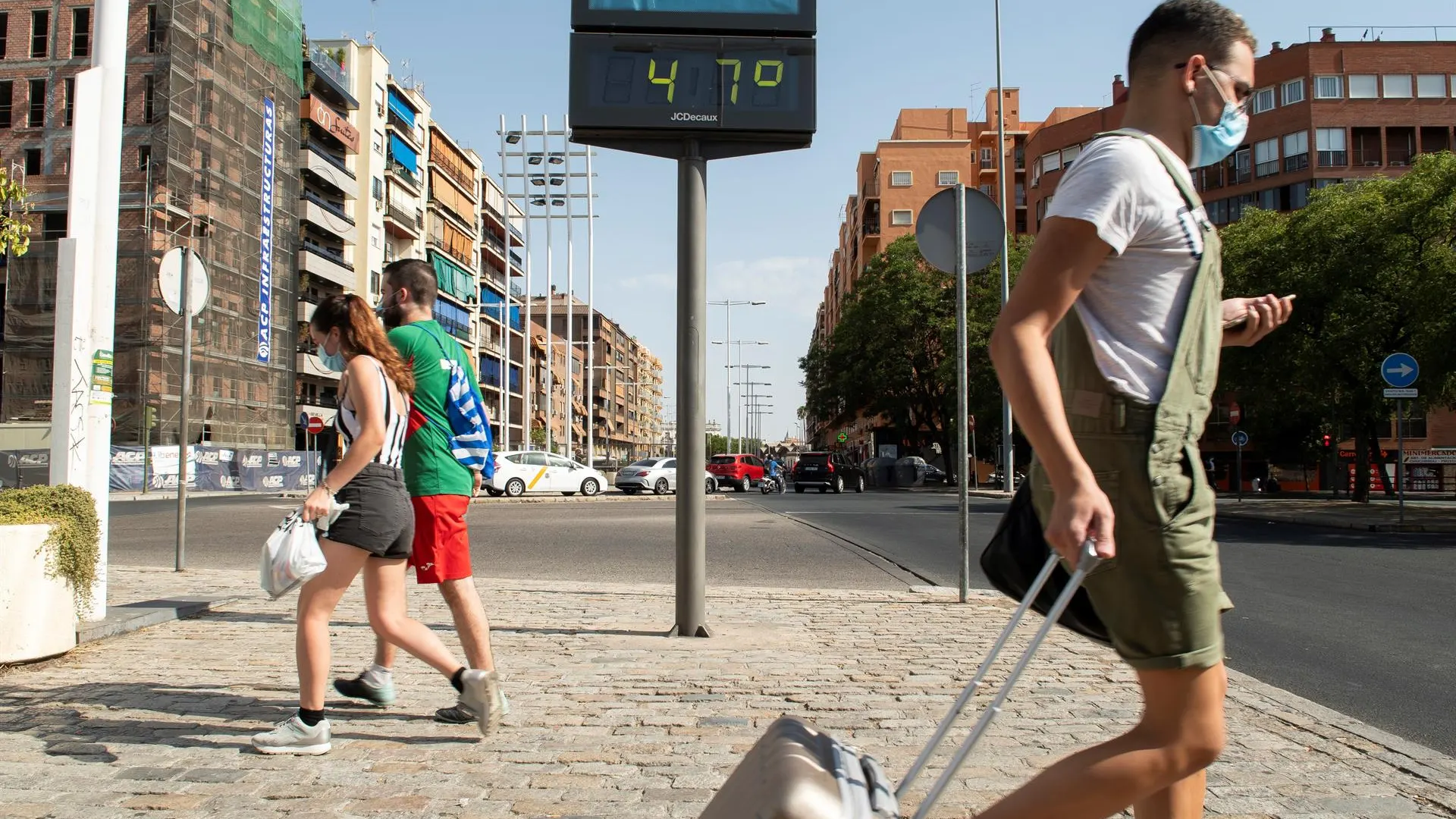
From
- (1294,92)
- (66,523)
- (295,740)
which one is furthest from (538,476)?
(1294,92)

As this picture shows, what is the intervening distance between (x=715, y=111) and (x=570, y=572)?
5.83m

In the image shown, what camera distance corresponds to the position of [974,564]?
42.1ft

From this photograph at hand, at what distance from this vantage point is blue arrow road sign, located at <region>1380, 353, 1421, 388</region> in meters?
18.3

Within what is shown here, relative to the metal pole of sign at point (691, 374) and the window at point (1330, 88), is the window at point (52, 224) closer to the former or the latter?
the metal pole of sign at point (691, 374)

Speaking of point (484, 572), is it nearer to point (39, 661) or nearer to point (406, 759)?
point (39, 661)

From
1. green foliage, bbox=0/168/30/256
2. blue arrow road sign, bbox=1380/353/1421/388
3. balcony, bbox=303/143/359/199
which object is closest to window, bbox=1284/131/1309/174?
blue arrow road sign, bbox=1380/353/1421/388

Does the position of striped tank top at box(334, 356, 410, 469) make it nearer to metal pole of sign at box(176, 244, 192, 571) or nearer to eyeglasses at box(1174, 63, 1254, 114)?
eyeglasses at box(1174, 63, 1254, 114)

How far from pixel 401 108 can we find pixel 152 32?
89.1 feet

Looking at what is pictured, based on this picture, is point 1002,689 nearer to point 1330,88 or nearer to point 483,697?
point 483,697

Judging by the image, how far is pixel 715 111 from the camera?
6.60 metres

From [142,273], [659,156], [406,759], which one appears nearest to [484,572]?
[659,156]

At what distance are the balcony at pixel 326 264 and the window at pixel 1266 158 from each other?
152ft

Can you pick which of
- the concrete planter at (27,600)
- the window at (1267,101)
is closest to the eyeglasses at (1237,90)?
the concrete planter at (27,600)

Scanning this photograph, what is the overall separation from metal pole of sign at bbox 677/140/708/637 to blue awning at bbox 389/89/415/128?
219ft
